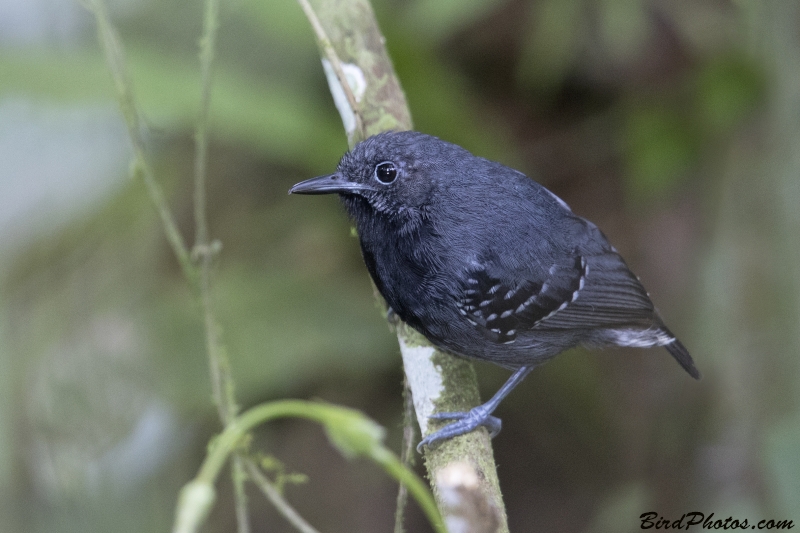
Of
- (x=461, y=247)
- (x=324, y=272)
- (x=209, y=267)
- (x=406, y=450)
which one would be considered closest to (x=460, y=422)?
(x=406, y=450)

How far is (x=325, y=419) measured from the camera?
1.25 m

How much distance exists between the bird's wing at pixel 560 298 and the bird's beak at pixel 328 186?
535 mm

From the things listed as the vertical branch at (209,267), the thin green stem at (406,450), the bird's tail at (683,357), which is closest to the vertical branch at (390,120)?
the thin green stem at (406,450)

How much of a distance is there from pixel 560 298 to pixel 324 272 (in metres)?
2.30

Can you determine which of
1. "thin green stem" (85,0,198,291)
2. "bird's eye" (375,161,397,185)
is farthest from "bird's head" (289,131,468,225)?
"thin green stem" (85,0,198,291)

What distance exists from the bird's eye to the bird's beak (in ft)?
0.20

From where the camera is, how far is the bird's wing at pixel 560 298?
9.37ft

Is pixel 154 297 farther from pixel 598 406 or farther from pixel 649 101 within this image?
pixel 649 101

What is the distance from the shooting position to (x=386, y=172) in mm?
2850

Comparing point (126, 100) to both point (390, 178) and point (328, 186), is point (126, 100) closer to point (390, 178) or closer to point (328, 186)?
point (328, 186)

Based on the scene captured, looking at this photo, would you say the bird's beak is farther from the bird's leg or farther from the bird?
the bird's leg

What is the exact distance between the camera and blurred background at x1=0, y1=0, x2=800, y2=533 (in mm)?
4023

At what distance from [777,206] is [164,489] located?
379 cm

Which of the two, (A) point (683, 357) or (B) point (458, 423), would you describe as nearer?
(B) point (458, 423)
